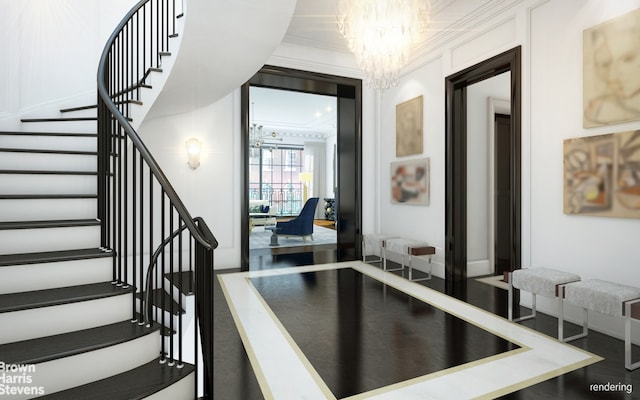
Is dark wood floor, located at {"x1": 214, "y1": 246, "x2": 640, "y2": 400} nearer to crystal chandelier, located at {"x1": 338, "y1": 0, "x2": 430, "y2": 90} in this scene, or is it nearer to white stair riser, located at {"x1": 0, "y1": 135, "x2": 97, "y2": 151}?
white stair riser, located at {"x1": 0, "y1": 135, "x2": 97, "y2": 151}

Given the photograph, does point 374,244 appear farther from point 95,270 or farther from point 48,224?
point 48,224

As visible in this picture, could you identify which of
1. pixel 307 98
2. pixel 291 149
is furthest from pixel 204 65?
pixel 291 149

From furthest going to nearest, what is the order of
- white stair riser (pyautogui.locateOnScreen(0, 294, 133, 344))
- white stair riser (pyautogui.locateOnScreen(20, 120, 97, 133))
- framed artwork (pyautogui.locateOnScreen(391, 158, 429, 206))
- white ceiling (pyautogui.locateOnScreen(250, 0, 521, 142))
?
framed artwork (pyautogui.locateOnScreen(391, 158, 429, 206)) → white ceiling (pyautogui.locateOnScreen(250, 0, 521, 142)) → white stair riser (pyautogui.locateOnScreen(20, 120, 97, 133)) → white stair riser (pyautogui.locateOnScreen(0, 294, 133, 344))

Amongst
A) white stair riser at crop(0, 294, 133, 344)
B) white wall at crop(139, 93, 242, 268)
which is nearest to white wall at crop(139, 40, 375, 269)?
white wall at crop(139, 93, 242, 268)

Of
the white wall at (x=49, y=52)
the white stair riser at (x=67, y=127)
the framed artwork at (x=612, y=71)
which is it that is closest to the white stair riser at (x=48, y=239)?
the white stair riser at (x=67, y=127)

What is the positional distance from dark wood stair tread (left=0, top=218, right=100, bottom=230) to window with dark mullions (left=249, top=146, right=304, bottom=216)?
990cm

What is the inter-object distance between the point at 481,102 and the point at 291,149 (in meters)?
8.49

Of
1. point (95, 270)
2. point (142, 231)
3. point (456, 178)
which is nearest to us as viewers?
point (142, 231)

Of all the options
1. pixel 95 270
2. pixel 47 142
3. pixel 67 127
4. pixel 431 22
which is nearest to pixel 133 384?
pixel 95 270

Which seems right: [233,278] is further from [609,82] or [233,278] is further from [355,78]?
[609,82]

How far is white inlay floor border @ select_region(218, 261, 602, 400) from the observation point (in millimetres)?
2156

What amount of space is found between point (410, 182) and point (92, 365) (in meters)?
4.83

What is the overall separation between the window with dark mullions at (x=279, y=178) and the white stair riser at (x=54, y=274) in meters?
10.2

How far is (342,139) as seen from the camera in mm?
6754
